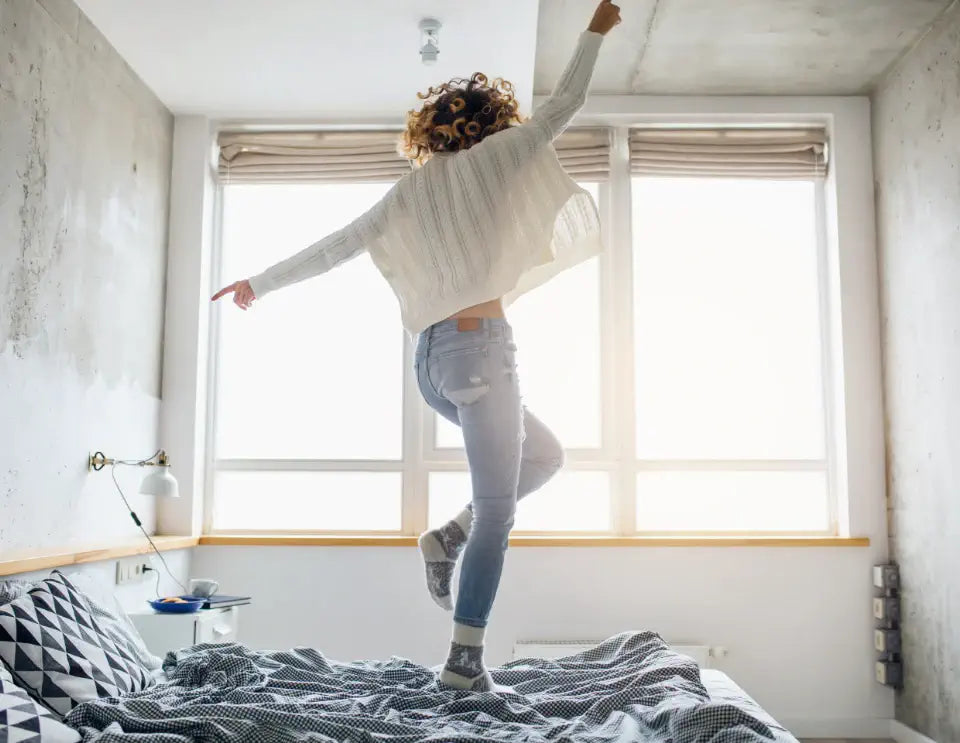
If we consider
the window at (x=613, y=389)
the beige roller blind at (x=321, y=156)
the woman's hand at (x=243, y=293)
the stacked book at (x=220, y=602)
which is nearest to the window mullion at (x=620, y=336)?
the window at (x=613, y=389)

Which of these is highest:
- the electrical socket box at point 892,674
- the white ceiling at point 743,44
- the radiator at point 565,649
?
the white ceiling at point 743,44

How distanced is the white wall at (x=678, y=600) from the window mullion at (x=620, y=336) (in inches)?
12.6

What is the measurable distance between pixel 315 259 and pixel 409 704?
1011 mm

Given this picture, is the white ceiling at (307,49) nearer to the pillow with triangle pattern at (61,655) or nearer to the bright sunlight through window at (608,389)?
the bright sunlight through window at (608,389)

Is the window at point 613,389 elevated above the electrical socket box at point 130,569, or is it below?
above

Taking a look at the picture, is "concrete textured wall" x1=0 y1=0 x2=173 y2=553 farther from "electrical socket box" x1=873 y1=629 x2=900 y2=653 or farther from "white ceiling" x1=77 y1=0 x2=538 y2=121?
"electrical socket box" x1=873 y1=629 x2=900 y2=653

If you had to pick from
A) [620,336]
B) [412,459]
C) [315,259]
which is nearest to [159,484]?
[412,459]

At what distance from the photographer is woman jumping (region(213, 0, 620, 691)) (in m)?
2.21

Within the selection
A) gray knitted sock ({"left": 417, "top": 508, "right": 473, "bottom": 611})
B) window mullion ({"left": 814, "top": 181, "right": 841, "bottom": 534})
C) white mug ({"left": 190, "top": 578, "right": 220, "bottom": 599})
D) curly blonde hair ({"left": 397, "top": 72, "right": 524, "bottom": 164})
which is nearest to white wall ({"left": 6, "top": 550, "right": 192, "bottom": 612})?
white mug ({"left": 190, "top": 578, "right": 220, "bottom": 599})

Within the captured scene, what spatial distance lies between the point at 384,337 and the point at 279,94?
1.15 meters

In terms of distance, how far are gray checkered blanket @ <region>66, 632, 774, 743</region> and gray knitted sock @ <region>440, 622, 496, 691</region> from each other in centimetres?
4

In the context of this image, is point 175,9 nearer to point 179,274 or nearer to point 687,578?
point 179,274

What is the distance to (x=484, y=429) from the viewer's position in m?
2.21

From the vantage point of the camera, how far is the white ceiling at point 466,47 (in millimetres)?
3488
